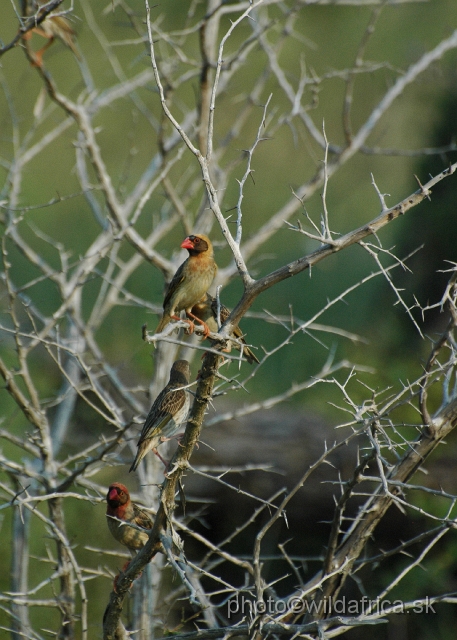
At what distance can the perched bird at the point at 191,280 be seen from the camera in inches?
165

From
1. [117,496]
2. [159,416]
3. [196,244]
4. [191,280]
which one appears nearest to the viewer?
[117,496]

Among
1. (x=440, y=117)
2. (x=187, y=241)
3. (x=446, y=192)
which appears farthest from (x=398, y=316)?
(x=187, y=241)

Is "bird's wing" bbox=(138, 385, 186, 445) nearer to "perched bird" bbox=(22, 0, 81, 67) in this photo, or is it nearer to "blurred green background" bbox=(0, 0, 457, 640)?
"blurred green background" bbox=(0, 0, 457, 640)

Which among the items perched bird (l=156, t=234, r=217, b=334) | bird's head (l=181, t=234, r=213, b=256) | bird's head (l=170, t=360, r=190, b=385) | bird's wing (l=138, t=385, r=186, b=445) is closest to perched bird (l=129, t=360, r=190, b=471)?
bird's wing (l=138, t=385, r=186, b=445)

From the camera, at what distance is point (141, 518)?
3775mm

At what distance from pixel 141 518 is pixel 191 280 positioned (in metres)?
1.36

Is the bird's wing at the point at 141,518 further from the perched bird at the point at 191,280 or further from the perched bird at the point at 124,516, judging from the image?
the perched bird at the point at 191,280

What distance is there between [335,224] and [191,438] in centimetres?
1296

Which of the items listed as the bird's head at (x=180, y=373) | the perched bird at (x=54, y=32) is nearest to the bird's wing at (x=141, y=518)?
the bird's head at (x=180, y=373)

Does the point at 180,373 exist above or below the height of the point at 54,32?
below

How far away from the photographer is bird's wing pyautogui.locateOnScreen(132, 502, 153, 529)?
3746mm

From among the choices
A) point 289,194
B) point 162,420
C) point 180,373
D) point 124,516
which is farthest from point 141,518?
point 289,194

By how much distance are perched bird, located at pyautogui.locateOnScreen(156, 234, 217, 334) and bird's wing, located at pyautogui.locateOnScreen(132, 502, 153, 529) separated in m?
1.01

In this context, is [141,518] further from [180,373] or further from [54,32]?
[54,32]
